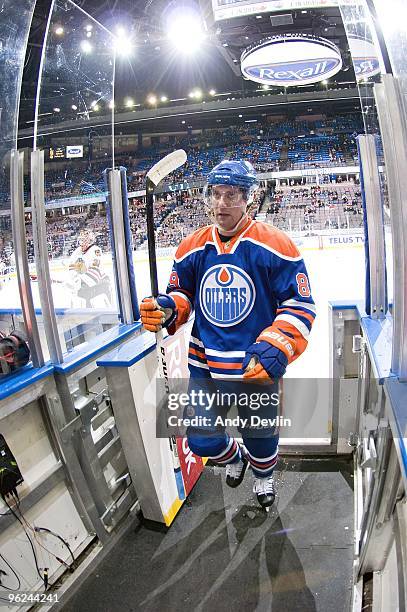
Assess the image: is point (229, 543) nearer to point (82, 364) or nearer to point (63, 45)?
point (82, 364)

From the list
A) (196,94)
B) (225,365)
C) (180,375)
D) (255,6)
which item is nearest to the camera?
(225,365)

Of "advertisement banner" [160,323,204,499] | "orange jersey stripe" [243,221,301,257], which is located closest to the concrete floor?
"advertisement banner" [160,323,204,499]

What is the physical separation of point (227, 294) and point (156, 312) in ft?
0.85

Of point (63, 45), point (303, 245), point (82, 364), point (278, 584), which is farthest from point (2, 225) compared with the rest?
point (303, 245)

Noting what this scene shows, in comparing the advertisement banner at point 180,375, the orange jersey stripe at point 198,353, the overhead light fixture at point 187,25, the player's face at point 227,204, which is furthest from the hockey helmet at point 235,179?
the overhead light fixture at point 187,25

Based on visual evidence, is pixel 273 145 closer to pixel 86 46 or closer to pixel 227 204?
pixel 86 46

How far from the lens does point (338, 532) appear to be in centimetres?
169

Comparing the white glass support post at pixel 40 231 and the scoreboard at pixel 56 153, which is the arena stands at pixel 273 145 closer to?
the scoreboard at pixel 56 153

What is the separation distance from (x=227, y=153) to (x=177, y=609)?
11789 millimetres

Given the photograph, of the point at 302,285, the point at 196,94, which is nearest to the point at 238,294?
the point at 302,285

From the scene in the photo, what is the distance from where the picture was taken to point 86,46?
1.84 m

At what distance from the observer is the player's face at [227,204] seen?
145 centimetres

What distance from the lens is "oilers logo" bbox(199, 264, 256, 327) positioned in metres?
1.49

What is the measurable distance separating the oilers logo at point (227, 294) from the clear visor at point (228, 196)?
0.69 ft
